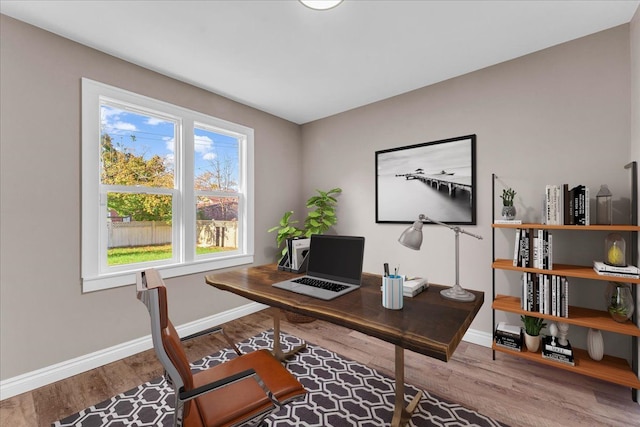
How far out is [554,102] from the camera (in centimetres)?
236

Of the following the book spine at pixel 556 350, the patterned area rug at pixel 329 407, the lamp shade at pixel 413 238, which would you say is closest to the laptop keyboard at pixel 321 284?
the lamp shade at pixel 413 238

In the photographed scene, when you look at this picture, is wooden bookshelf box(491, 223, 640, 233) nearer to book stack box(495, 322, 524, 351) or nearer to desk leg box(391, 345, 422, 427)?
book stack box(495, 322, 524, 351)

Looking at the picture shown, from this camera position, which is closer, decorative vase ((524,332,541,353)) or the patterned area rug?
the patterned area rug

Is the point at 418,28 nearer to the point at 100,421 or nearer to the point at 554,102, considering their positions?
the point at 554,102

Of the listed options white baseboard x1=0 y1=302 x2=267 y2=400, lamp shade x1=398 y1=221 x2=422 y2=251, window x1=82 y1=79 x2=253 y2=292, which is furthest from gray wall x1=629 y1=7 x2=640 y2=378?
white baseboard x1=0 y1=302 x2=267 y2=400

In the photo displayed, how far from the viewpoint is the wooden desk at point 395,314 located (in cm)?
112

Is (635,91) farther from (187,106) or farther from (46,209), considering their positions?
(46,209)

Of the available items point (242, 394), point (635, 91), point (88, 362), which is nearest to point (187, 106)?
point (88, 362)

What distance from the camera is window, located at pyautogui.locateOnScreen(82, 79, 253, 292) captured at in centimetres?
237

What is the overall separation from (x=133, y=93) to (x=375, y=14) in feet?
7.27

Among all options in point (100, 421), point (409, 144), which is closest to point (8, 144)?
point (100, 421)

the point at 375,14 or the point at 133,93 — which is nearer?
the point at 375,14

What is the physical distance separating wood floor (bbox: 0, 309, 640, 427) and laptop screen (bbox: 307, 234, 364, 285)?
1.01 meters

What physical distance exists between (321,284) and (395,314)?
61 centimetres
